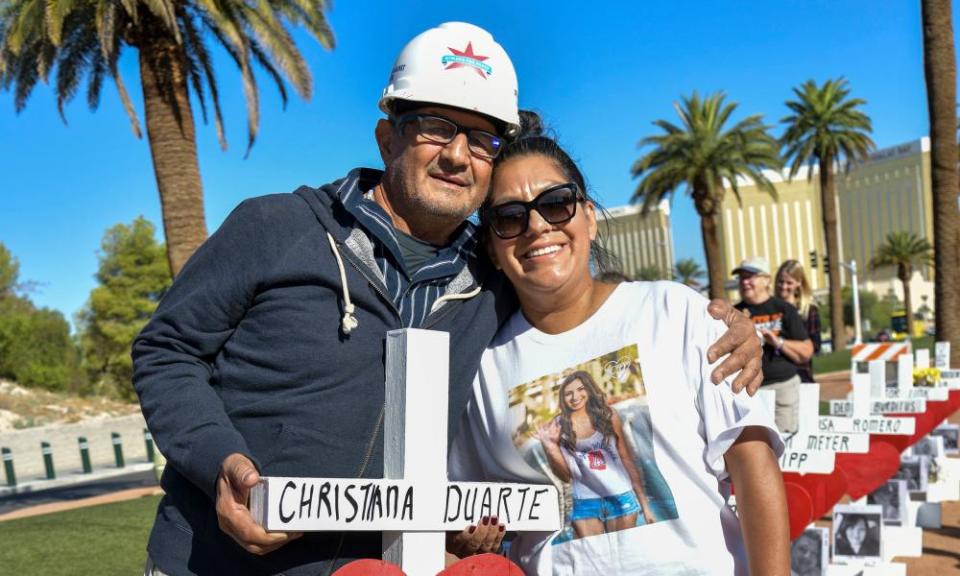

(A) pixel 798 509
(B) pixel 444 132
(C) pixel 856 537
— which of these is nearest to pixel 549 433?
(B) pixel 444 132

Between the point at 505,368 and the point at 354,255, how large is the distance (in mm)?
466

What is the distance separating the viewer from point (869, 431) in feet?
22.1

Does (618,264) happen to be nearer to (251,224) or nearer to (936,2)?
(251,224)

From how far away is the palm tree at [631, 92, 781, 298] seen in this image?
3297cm

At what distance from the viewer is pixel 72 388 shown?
44250mm

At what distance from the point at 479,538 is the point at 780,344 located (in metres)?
6.47

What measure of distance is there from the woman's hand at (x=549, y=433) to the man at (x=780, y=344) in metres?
6.03

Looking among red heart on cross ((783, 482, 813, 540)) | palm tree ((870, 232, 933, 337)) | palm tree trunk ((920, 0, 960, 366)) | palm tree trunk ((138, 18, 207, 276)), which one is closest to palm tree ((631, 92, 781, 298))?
palm tree trunk ((920, 0, 960, 366))

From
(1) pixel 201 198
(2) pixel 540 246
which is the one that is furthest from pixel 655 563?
(1) pixel 201 198

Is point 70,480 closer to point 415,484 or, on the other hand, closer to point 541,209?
point 541,209

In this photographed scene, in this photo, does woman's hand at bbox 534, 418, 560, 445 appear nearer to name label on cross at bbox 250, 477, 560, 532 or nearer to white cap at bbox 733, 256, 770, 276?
name label on cross at bbox 250, 477, 560, 532

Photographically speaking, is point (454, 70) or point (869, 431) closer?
point (454, 70)

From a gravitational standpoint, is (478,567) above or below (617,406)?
below

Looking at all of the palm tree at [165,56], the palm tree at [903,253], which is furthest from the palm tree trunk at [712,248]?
the palm tree at [903,253]
